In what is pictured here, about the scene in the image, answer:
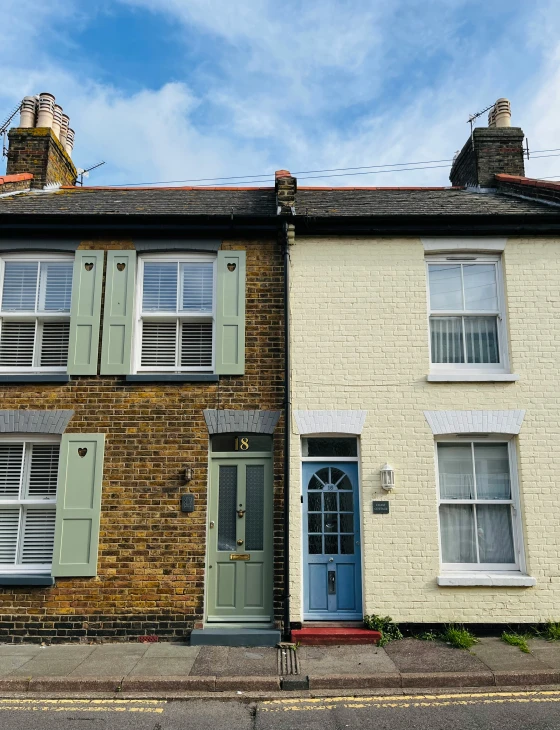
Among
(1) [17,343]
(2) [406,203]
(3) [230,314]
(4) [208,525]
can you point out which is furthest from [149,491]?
(2) [406,203]

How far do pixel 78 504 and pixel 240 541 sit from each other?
7.42ft

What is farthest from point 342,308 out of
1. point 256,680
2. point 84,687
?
point 84,687

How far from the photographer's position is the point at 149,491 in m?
8.42

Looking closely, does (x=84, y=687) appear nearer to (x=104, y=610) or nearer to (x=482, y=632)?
(x=104, y=610)

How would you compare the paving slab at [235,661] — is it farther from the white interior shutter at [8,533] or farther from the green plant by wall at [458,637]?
the white interior shutter at [8,533]

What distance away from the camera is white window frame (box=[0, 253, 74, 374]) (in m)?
8.96

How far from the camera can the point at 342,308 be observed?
29.9ft

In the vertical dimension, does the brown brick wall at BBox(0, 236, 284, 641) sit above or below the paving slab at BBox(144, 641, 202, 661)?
above

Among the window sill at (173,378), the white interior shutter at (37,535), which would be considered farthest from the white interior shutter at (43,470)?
the window sill at (173,378)

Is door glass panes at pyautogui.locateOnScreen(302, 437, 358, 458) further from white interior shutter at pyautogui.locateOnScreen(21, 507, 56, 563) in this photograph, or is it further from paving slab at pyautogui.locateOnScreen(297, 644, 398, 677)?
white interior shutter at pyautogui.locateOnScreen(21, 507, 56, 563)

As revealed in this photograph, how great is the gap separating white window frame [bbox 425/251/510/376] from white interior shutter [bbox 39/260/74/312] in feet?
17.8

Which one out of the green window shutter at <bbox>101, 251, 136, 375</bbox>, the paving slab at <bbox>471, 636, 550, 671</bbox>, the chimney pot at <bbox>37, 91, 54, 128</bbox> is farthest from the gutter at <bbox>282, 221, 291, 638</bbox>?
the chimney pot at <bbox>37, 91, 54, 128</bbox>

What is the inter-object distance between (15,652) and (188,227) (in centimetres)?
612

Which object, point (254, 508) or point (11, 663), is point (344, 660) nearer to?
point (254, 508)
